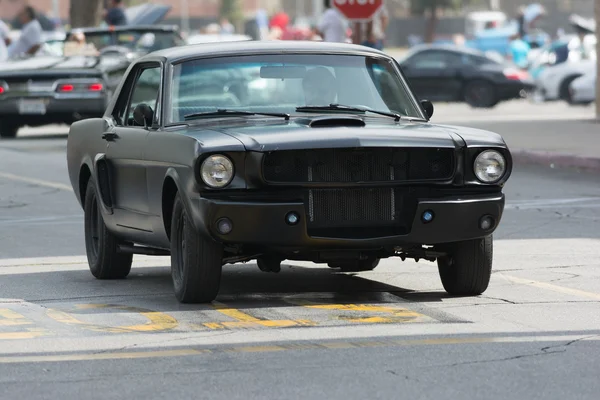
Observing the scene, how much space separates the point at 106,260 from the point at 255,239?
83.1 inches

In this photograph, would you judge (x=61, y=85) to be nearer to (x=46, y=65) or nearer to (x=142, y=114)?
(x=46, y=65)

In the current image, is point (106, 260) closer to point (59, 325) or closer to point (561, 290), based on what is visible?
point (59, 325)

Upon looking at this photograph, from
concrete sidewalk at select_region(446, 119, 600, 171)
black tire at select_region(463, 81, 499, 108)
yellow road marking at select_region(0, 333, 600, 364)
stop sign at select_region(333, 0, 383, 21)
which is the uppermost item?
stop sign at select_region(333, 0, 383, 21)

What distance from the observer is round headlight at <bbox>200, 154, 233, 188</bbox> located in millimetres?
8117

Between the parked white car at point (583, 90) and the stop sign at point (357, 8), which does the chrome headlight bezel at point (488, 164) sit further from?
the parked white car at point (583, 90)

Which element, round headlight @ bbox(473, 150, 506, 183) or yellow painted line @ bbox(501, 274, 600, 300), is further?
yellow painted line @ bbox(501, 274, 600, 300)

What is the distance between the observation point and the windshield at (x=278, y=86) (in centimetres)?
917

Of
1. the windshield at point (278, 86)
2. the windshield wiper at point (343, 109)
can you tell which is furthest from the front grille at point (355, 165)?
the windshield at point (278, 86)

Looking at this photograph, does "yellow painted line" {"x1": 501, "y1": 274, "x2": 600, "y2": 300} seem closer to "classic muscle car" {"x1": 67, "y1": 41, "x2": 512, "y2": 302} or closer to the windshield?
"classic muscle car" {"x1": 67, "y1": 41, "x2": 512, "y2": 302}

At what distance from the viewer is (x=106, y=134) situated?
990 centimetres

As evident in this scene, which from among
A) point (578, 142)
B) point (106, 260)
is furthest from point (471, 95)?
point (106, 260)

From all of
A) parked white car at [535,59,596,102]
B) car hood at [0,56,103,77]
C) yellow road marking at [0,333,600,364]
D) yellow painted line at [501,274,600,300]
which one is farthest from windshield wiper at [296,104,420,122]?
parked white car at [535,59,596,102]

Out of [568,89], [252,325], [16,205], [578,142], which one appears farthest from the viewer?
[568,89]

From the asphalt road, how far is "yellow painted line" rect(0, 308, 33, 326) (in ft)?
0.07
